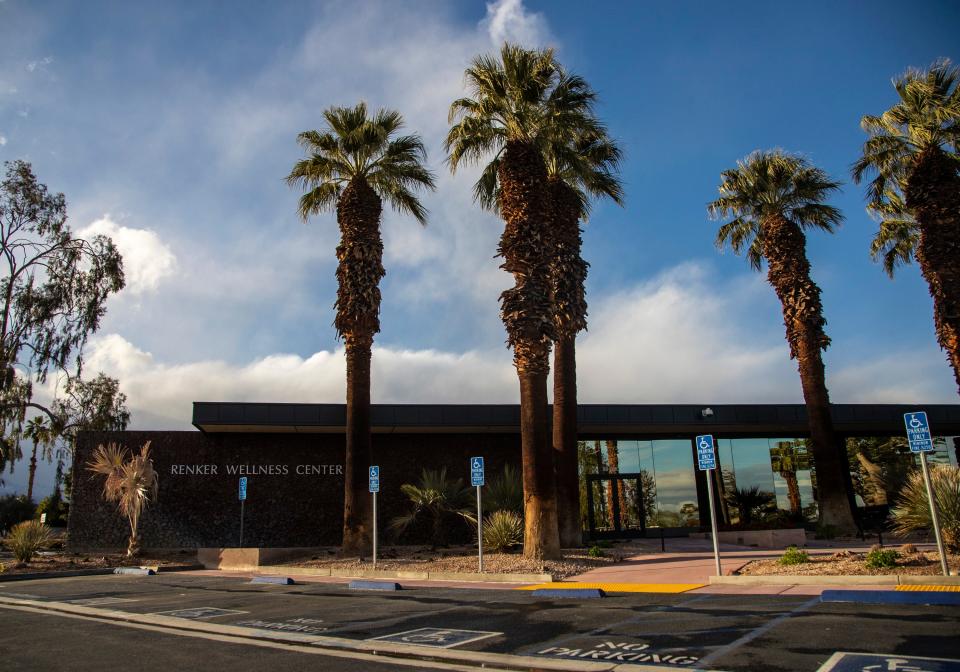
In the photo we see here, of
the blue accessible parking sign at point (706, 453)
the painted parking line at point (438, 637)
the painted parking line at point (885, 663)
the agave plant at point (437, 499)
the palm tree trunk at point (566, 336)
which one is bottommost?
the painted parking line at point (438, 637)

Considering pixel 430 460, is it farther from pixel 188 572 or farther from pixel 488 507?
pixel 188 572

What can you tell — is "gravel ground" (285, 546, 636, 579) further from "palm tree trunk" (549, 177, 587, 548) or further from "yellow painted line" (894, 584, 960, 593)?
"yellow painted line" (894, 584, 960, 593)

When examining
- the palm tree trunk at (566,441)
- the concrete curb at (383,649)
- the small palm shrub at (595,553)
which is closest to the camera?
the concrete curb at (383,649)

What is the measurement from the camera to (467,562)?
1730 centimetres

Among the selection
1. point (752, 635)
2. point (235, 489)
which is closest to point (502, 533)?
point (752, 635)

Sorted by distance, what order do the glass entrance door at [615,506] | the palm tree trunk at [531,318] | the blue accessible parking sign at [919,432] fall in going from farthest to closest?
the glass entrance door at [615,506] → the palm tree trunk at [531,318] → the blue accessible parking sign at [919,432]

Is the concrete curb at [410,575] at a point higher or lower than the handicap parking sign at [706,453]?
lower

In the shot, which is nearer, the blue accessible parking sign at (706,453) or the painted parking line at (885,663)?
the painted parking line at (885,663)

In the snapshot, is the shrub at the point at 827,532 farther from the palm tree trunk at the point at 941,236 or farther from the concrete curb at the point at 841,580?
the concrete curb at the point at 841,580

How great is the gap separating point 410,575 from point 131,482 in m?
11.7

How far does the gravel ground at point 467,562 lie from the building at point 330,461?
201 inches

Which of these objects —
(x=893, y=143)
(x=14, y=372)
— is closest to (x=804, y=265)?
(x=893, y=143)

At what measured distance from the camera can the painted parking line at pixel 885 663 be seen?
573cm

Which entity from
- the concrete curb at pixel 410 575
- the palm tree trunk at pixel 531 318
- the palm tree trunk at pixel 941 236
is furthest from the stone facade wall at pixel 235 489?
the palm tree trunk at pixel 941 236
